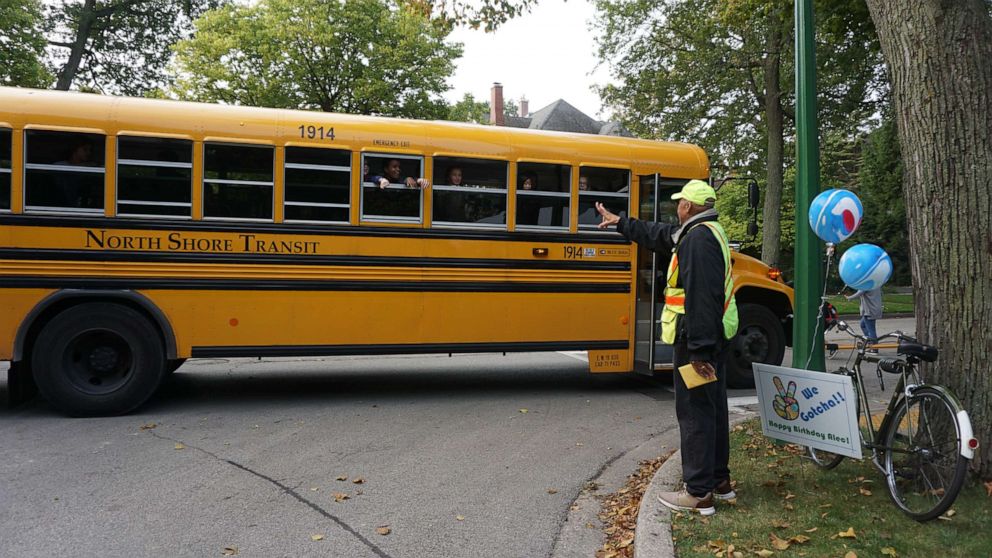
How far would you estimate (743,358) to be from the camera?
28.8 feet

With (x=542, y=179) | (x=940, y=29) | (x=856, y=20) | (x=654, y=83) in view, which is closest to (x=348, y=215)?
(x=542, y=179)

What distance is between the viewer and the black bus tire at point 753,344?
8.72m

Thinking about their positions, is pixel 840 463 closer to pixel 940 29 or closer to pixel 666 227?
pixel 666 227

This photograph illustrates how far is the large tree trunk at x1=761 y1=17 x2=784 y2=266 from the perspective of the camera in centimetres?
1856

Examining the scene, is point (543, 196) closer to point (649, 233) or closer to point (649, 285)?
point (649, 285)

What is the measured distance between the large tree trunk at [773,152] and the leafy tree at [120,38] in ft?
73.4

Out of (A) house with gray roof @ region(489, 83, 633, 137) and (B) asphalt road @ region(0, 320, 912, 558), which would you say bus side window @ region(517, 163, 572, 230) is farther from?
(A) house with gray roof @ region(489, 83, 633, 137)

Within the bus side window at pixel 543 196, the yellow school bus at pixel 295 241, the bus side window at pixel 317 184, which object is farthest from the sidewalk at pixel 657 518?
the bus side window at pixel 317 184

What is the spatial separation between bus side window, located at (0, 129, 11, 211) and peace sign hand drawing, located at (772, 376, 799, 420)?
6635 millimetres

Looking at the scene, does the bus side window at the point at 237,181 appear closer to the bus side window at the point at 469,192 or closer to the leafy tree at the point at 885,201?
the bus side window at the point at 469,192

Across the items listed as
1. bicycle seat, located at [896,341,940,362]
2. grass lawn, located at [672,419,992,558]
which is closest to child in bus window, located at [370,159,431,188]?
grass lawn, located at [672,419,992,558]

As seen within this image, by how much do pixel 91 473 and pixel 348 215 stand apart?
328 centimetres

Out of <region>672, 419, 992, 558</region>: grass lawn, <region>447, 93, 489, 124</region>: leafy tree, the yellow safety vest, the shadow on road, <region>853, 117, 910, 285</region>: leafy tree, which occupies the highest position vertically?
<region>447, 93, 489, 124</region>: leafy tree

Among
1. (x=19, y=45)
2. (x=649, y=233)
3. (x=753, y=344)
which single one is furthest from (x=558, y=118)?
(x=649, y=233)
